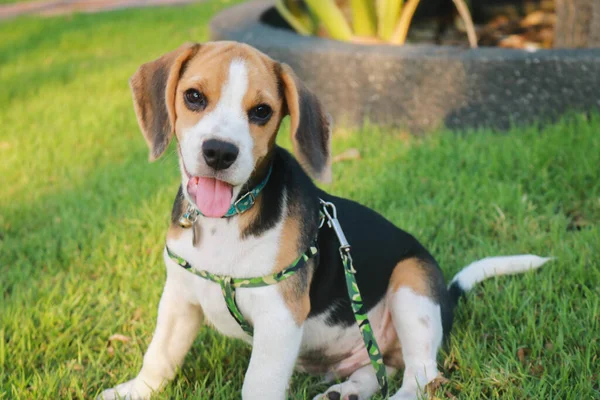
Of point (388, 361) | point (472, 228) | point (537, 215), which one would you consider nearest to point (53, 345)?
point (388, 361)

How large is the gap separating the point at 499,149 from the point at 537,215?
839 millimetres

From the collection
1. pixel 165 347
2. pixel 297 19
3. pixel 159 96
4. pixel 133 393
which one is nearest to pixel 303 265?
pixel 165 347

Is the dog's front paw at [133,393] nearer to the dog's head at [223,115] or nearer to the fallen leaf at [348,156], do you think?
the dog's head at [223,115]

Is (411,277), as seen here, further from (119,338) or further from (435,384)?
(119,338)

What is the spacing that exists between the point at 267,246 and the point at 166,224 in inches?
76.2

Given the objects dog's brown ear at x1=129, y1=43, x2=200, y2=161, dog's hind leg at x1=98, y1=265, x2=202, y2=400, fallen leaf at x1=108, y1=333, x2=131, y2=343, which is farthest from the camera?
fallen leaf at x1=108, y1=333, x2=131, y2=343

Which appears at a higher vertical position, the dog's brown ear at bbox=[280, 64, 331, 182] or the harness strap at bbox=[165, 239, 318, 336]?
the dog's brown ear at bbox=[280, 64, 331, 182]

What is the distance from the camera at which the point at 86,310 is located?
3770mm

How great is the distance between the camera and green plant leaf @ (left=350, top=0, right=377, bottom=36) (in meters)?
6.42

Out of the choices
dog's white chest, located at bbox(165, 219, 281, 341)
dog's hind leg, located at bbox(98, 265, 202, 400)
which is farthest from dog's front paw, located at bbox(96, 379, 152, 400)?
dog's white chest, located at bbox(165, 219, 281, 341)

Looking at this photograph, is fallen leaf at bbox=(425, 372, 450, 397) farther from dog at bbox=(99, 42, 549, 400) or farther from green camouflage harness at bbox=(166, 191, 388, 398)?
green camouflage harness at bbox=(166, 191, 388, 398)

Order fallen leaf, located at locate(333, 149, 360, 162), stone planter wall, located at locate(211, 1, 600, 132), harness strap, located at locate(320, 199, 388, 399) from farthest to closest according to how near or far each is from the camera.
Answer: fallen leaf, located at locate(333, 149, 360, 162) < stone planter wall, located at locate(211, 1, 600, 132) < harness strap, located at locate(320, 199, 388, 399)

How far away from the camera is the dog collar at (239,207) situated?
8.91 feet

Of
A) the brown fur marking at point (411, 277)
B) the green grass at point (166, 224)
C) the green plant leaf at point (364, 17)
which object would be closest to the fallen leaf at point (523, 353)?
the green grass at point (166, 224)
